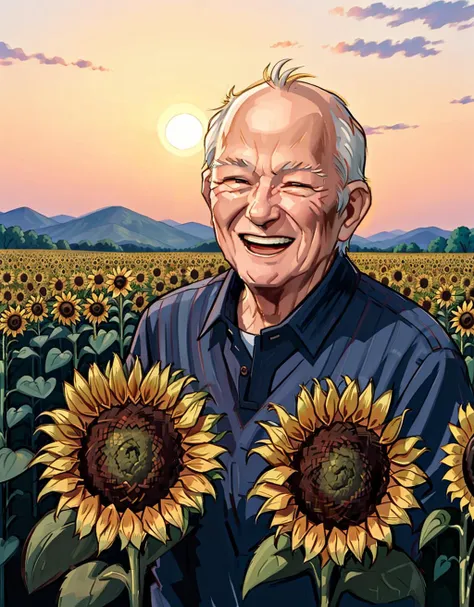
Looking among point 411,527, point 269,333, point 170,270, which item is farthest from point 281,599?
point 170,270

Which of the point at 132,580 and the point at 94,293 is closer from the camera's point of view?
the point at 132,580

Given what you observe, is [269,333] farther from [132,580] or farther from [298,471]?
[132,580]

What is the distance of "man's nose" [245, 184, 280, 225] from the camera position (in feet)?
5.05

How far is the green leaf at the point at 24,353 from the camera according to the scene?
6.19ft

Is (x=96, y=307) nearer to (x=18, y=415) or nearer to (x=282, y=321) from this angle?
(x=18, y=415)

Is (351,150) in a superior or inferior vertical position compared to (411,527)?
superior

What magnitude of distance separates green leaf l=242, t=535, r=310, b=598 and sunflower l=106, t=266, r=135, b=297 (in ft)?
2.73

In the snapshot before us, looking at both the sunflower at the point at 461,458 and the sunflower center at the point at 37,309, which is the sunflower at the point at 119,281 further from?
the sunflower at the point at 461,458

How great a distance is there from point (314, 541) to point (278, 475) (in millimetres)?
172

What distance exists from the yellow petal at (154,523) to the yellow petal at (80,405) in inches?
9.8

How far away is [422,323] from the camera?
5.32 ft

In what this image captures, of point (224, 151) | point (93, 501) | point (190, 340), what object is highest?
point (224, 151)

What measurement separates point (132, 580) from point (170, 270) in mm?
839

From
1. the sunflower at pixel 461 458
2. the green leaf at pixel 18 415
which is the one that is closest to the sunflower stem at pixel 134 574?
the green leaf at pixel 18 415
